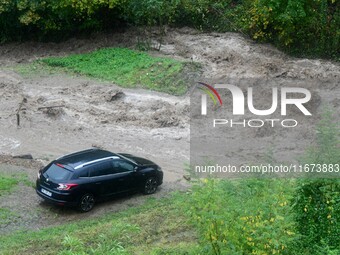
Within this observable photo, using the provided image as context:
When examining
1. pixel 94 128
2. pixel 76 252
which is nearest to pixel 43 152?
pixel 94 128

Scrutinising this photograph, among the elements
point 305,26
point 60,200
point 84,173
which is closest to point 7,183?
point 60,200

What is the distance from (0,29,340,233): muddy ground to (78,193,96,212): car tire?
0.62 ft

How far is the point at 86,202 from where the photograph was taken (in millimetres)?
17297

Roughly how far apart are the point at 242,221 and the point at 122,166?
9.05 meters

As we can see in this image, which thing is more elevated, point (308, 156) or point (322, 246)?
point (308, 156)

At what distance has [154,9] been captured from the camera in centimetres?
3125

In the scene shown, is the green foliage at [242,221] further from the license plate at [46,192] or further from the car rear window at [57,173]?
the license plate at [46,192]

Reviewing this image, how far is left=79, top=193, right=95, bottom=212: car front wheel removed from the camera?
56.3ft

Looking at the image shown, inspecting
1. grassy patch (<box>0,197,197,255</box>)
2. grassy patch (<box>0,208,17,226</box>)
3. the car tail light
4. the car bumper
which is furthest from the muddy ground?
grassy patch (<box>0,197,197,255</box>)

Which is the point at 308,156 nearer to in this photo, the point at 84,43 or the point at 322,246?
the point at 322,246

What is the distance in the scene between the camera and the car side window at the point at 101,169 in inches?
685

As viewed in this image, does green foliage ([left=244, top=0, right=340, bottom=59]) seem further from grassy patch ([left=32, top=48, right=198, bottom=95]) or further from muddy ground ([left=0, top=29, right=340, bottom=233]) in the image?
grassy patch ([left=32, top=48, right=198, bottom=95])

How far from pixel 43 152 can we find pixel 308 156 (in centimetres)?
1272

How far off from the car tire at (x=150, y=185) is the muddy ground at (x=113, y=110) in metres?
0.30
